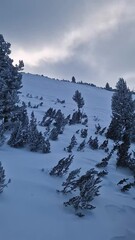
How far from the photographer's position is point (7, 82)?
13.8 metres

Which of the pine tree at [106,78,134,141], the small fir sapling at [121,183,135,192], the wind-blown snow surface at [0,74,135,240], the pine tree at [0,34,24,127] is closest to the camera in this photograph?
the wind-blown snow surface at [0,74,135,240]

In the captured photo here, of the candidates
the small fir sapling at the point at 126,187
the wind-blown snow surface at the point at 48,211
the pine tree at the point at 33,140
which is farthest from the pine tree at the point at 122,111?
the wind-blown snow surface at the point at 48,211

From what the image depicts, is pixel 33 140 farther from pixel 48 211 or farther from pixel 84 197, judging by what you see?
pixel 48 211

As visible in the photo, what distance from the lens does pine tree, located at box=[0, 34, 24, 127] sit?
13.0 meters

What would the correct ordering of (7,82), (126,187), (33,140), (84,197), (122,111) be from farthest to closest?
(122,111) < (7,82) < (33,140) < (126,187) < (84,197)

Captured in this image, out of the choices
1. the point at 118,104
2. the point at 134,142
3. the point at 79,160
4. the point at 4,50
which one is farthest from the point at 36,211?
the point at 118,104

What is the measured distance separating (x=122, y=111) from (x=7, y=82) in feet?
29.3

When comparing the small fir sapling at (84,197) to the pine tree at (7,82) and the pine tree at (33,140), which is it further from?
the pine tree at (7,82)

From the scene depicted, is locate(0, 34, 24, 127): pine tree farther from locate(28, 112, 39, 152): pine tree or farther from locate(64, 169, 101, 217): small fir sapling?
locate(64, 169, 101, 217): small fir sapling

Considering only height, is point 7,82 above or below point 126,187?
above

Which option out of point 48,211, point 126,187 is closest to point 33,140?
point 126,187

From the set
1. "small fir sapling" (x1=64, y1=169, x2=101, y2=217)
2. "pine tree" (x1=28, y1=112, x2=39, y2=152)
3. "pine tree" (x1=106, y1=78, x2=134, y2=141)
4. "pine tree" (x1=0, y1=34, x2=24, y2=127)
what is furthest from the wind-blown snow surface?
"pine tree" (x1=106, y1=78, x2=134, y2=141)

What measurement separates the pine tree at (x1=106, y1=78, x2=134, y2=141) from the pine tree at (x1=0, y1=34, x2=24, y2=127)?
6640mm

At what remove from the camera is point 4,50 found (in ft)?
45.4
